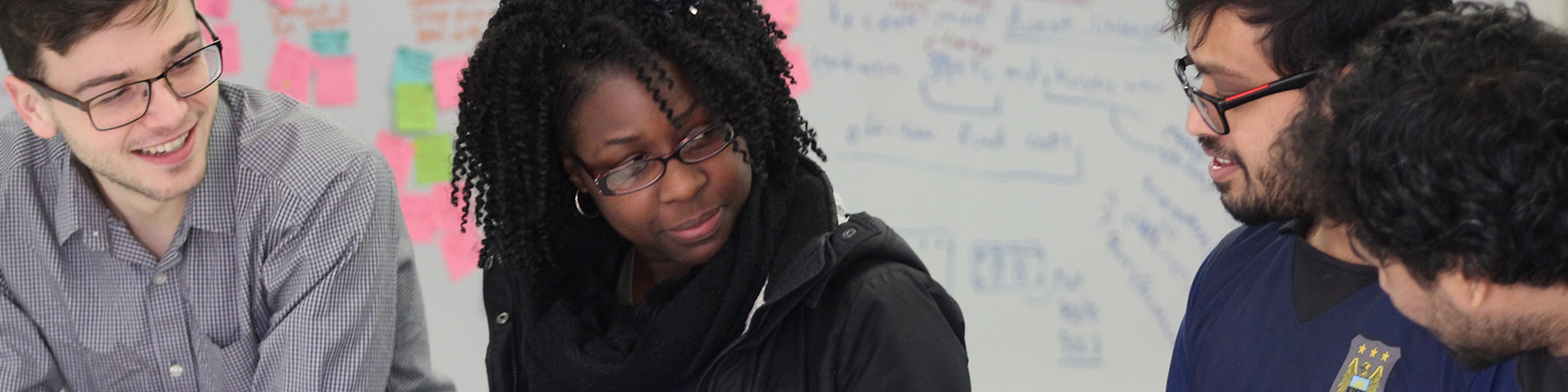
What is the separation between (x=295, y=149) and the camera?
165 centimetres

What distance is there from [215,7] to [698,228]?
1.53 meters

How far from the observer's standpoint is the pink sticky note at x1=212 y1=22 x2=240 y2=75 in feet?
7.68

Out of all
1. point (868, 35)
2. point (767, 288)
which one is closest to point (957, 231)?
point (868, 35)

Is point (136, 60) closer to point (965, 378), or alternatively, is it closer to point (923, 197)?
point (965, 378)

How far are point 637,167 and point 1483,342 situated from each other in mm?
800

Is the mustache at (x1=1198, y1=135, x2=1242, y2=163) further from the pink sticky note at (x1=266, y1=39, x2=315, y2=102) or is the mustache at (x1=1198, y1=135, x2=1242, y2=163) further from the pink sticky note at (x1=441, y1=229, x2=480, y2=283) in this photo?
the pink sticky note at (x1=266, y1=39, x2=315, y2=102)

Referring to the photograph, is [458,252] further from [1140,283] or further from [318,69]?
[1140,283]

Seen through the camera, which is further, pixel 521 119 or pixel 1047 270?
pixel 1047 270

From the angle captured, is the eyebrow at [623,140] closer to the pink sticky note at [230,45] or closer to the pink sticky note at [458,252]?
the pink sticky note at [458,252]

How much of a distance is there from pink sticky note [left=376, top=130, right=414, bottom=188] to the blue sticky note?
0.38ft

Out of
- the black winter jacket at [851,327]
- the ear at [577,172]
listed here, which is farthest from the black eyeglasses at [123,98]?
the black winter jacket at [851,327]

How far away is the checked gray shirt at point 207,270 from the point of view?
5.22 ft

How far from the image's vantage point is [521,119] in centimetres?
130

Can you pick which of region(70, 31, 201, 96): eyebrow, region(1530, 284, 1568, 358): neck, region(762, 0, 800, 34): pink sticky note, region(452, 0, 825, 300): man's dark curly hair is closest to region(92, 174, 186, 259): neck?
region(70, 31, 201, 96): eyebrow
